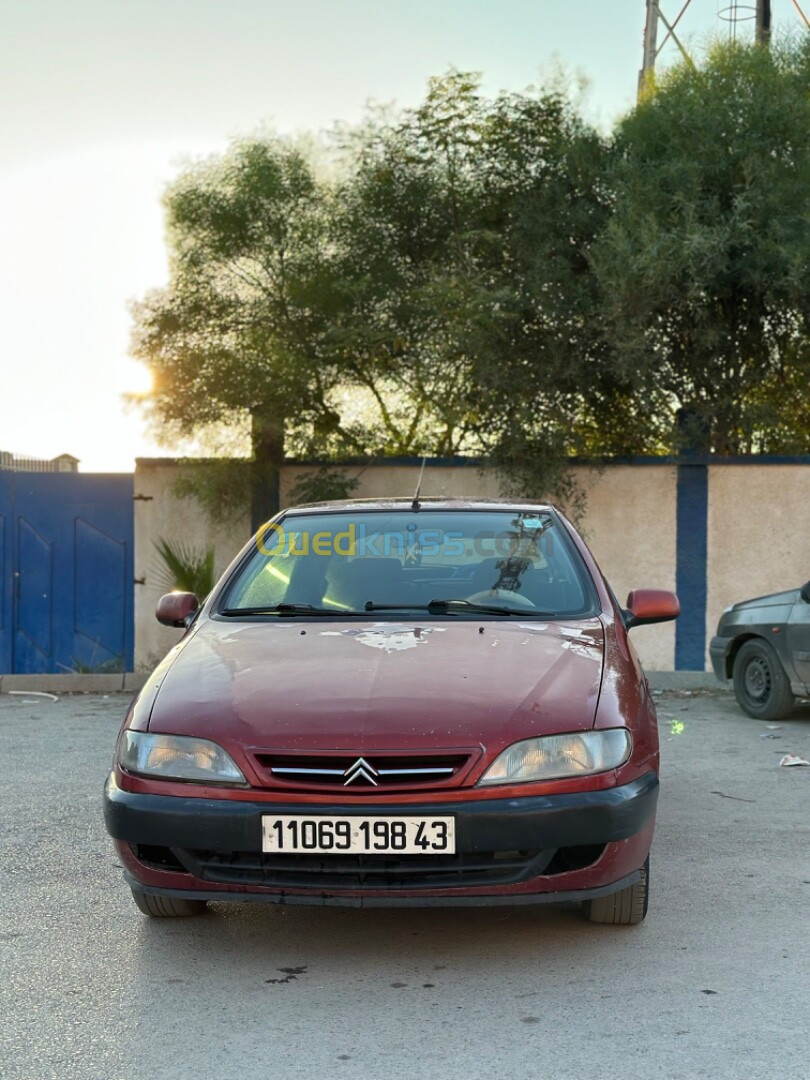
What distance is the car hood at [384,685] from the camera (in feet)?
13.0

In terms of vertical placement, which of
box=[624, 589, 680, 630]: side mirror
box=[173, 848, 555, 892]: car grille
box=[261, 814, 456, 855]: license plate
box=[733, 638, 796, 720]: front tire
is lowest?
box=[733, 638, 796, 720]: front tire

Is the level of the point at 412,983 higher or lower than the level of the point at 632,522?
lower

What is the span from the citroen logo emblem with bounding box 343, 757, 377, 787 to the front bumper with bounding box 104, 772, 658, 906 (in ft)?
0.25

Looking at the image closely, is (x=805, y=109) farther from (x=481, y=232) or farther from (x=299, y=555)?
(x=299, y=555)

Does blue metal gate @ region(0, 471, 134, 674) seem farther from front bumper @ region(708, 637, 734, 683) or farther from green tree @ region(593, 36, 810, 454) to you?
front bumper @ region(708, 637, 734, 683)

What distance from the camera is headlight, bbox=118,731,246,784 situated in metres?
4.00

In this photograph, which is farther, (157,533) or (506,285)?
(157,533)

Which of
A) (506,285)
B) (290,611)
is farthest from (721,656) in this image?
(290,611)

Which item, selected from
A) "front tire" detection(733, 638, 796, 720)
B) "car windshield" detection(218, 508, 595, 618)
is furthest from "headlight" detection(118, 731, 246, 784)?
"front tire" detection(733, 638, 796, 720)

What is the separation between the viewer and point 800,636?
954 cm

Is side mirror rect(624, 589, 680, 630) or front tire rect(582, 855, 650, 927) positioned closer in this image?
front tire rect(582, 855, 650, 927)

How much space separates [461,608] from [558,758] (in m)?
1.22

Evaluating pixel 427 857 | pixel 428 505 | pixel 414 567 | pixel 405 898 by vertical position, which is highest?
pixel 428 505

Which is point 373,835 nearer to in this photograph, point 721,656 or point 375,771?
point 375,771
